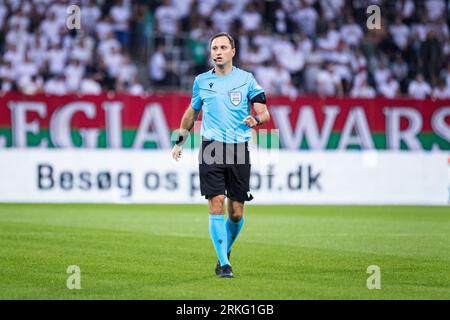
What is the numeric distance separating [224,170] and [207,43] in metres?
15.6

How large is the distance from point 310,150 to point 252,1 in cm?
589

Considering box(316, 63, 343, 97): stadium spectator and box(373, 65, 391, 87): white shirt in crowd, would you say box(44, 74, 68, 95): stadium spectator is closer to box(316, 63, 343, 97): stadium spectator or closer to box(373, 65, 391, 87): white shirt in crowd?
box(316, 63, 343, 97): stadium spectator

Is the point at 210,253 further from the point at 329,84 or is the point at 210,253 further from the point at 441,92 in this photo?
the point at 441,92

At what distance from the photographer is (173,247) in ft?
46.1

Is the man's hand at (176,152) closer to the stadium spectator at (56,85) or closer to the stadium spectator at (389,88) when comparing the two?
the stadium spectator at (56,85)

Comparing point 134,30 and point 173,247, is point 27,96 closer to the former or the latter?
point 134,30

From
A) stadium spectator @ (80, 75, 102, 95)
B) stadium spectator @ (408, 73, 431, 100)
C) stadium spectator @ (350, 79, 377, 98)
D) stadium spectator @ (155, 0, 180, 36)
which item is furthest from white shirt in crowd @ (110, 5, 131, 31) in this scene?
stadium spectator @ (408, 73, 431, 100)

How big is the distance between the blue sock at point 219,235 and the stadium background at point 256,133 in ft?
4.53

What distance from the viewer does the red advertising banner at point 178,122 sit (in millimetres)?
22891

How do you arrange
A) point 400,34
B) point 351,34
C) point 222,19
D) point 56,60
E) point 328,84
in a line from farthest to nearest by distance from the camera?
point 400,34, point 351,34, point 222,19, point 328,84, point 56,60

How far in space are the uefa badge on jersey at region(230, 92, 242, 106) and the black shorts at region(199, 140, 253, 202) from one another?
446 millimetres

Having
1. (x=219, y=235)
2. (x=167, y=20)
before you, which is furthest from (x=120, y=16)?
(x=219, y=235)

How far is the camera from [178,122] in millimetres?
23625
